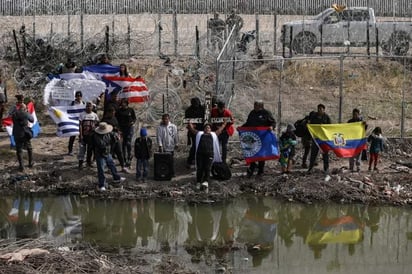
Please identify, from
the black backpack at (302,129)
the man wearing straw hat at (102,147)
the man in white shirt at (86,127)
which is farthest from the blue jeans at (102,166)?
the black backpack at (302,129)

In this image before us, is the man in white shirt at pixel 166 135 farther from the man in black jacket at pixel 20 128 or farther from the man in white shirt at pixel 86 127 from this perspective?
the man in black jacket at pixel 20 128

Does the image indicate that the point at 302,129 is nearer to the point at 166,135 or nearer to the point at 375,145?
the point at 375,145

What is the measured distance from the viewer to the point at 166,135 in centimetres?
1698

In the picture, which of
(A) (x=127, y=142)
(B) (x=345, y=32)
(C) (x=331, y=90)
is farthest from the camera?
(B) (x=345, y=32)

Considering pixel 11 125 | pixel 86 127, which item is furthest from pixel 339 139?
pixel 11 125

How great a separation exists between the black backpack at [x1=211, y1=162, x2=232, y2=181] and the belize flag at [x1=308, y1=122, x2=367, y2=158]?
206 cm

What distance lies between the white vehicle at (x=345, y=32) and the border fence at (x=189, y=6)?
3.07m

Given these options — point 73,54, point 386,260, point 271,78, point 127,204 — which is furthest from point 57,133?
point 386,260

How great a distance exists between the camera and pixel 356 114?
17.4 metres

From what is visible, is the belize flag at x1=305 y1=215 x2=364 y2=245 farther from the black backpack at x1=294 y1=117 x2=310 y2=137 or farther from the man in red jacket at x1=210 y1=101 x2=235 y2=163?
the man in red jacket at x1=210 y1=101 x2=235 y2=163

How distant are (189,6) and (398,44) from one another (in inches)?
427

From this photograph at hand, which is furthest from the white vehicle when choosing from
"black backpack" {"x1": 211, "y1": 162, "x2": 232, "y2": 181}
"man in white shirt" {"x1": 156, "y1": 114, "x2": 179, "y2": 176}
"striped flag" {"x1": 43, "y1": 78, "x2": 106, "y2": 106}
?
"black backpack" {"x1": 211, "y1": 162, "x2": 232, "y2": 181}

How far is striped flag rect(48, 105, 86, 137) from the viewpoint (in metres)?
18.5

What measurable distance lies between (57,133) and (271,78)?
7.67m
